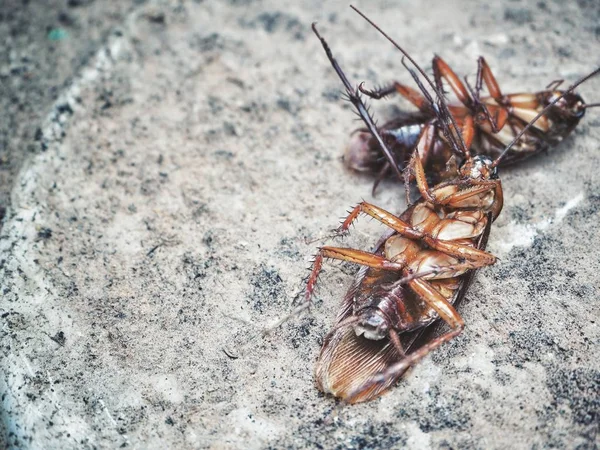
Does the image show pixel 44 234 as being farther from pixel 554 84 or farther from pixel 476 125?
pixel 554 84

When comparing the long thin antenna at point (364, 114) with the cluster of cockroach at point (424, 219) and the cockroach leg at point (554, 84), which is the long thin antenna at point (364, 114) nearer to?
the cluster of cockroach at point (424, 219)

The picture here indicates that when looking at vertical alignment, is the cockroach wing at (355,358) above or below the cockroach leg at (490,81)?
below

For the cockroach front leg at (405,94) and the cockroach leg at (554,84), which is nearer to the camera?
the cockroach front leg at (405,94)

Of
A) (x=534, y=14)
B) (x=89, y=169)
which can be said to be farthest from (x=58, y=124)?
(x=534, y=14)

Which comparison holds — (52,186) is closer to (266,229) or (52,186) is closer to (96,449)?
(266,229)

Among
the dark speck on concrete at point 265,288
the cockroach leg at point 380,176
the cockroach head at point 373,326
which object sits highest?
the cockroach leg at point 380,176

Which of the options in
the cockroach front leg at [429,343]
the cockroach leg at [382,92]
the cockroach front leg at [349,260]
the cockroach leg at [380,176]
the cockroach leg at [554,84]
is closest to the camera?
the cockroach front leg at [429,343]

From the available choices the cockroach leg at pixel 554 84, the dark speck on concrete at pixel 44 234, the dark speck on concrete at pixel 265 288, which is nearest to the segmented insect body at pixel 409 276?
the dark speck on concrete at pixel 265 288

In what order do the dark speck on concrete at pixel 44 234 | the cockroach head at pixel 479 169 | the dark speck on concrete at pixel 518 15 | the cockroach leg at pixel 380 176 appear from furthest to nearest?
the dark speck on concrete at pixel 518 15 → the cockroach leg at pixel 380 176 → the dark speck on concrete at pixel 44 234 → the cockroach head at pixel 479 169
